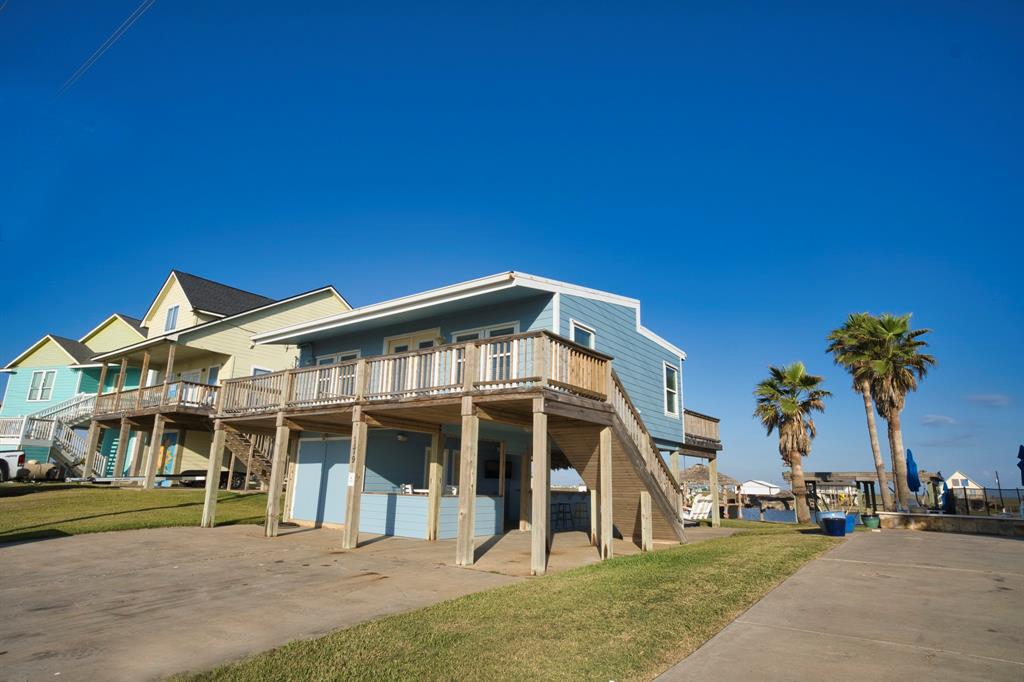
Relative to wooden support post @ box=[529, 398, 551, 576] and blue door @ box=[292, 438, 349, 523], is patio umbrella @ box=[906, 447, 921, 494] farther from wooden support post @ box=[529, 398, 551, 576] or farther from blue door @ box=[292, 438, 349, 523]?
blue door @ box=[292, 438, 349, 523]

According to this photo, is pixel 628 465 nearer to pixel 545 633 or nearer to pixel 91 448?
pixel 545 633

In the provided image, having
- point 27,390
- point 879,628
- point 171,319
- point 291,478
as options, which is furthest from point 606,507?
point 27,390

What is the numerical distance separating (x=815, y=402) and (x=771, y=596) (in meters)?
25.7

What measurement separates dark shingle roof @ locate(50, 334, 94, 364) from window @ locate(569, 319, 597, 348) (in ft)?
108

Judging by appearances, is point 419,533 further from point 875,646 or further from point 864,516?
point 864,516

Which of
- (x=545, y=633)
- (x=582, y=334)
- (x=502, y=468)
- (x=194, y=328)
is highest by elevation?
(x=194, y=328)

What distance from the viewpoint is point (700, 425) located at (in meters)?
22.4

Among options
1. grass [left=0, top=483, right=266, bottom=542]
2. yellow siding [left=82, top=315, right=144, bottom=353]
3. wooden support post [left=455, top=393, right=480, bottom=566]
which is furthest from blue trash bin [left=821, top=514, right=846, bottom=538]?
yellow siding [left=82, top=315, right=144, bottom=353]

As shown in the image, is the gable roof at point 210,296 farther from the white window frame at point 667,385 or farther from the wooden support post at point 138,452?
the white window frame at point 667,385

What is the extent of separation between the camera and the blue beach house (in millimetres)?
11555

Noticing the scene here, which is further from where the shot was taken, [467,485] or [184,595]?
[467,485]

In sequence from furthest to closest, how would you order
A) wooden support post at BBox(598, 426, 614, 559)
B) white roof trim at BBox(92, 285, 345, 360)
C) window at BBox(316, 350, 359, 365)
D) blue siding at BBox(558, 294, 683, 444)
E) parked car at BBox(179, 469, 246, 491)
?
1. parked car at BBox(179, 469, 246, 491)
2. white roof trim at BBox(92, 285, 345, 360)
3. window at BBox(316, 350, 359, 365)
4. blue siding at BBox(558, 294, 683, 444)
5. wooden support post at BBox(598, 426, 614, 559)

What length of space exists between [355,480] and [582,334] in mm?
7164

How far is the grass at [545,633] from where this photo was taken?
509cm
